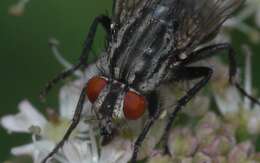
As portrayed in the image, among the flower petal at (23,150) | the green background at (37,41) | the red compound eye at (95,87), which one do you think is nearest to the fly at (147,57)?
the red compound eye at (95,87)

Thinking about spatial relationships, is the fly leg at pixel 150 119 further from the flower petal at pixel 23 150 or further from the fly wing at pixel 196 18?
the flower petal at pixel 23 150

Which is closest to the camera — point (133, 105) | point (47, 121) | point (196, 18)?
point (133, 105)

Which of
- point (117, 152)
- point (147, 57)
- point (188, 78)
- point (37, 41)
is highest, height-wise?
point (37, 41)

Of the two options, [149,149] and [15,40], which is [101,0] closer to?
[15,40]

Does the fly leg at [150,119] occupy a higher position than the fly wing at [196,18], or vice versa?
the fly wing at [196,18]

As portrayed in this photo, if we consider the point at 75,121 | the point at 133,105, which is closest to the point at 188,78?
the point at 133,105

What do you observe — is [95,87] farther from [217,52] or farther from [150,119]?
[217,52]
